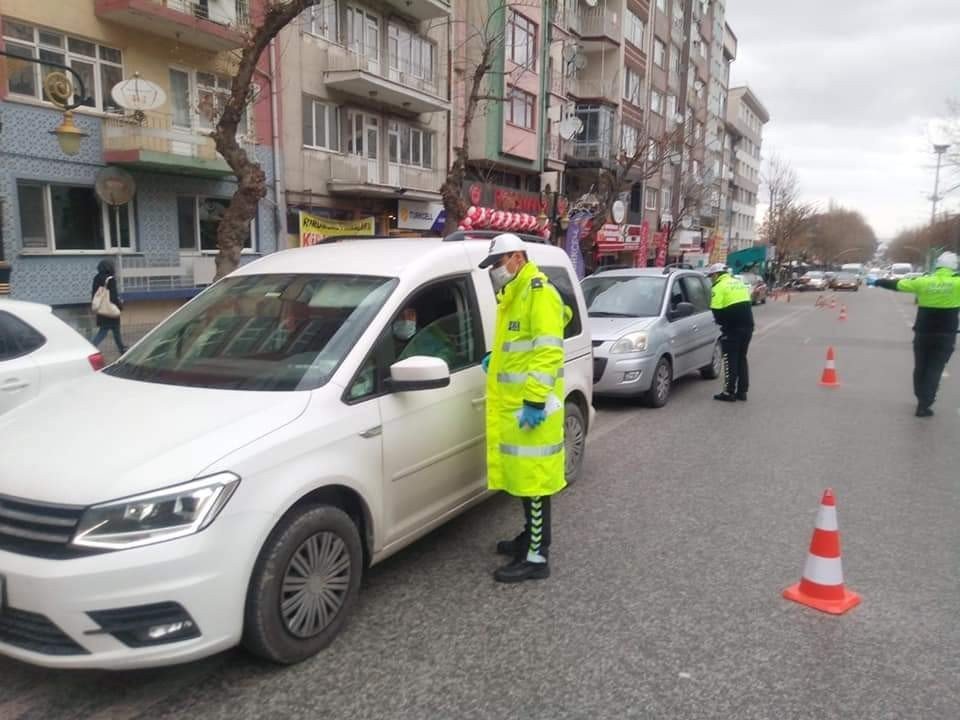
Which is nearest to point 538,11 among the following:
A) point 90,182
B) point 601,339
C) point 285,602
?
point 90,182

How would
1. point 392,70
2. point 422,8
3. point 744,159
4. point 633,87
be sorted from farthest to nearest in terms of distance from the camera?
1. point 744,159
2. point 633,87
3. point 422,8
4. point 392,70

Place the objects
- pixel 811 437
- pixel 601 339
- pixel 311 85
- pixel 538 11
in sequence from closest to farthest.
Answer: pixel 811 437 → pixel 601 339 → pixel 311 85 → pixel 538 11

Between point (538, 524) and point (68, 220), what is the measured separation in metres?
15.2

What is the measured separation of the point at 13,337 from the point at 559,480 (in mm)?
3960

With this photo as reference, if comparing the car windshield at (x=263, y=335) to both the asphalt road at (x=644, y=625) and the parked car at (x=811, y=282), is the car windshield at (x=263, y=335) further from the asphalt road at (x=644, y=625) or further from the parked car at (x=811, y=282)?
the parked car at (x=811, y=282)

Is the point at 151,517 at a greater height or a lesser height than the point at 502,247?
lesser

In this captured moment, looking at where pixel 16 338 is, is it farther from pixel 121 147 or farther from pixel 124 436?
pixel 121 147

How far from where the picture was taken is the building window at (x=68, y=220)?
14.9 metres

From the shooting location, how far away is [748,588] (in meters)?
4.05

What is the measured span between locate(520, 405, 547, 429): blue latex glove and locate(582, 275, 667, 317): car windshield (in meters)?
5.95

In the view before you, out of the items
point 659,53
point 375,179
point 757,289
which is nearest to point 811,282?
point 659,53

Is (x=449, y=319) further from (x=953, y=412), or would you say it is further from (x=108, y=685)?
(x=953, y=412)

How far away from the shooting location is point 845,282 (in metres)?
59.6

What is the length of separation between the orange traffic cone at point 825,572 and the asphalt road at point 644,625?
90 mm
